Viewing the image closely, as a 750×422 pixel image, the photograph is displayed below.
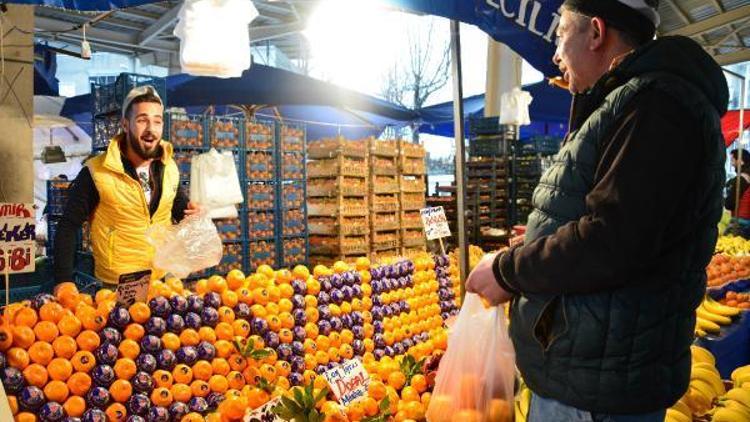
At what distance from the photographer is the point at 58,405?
203 centimetres

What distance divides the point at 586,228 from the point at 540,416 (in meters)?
0.55

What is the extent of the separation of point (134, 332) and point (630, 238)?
71.8 inches

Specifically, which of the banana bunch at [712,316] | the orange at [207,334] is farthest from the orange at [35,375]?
the banana bunch at [712,316]

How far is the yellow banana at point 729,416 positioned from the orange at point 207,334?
6.88ft

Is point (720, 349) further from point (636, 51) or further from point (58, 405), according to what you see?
point (58, 405)

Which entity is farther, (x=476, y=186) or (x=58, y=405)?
(x=476, y=186)

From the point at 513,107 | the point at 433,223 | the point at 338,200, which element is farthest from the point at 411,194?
the point at 433,223

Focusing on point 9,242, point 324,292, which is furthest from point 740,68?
point 9,242

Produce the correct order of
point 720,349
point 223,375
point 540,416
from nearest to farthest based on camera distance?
1. point 540,416
2. point 223,375
3. point 720,349

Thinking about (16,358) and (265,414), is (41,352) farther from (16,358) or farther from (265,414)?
(265,414)

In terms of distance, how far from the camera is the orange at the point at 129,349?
2.21 m

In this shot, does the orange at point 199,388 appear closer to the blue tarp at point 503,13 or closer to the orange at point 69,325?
the orange at point 69,325

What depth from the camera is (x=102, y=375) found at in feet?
6.98

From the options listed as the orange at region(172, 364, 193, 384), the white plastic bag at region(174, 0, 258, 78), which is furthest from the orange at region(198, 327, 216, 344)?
the white plastic bag at region(174, 0, 258, 78)
